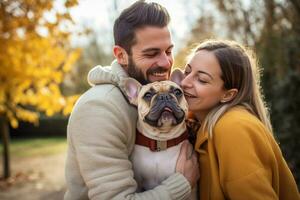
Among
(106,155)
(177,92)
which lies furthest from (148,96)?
(106,155)

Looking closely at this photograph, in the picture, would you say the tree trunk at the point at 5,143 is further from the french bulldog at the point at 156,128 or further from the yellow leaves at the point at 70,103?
the french bulldog at the point at 156,128

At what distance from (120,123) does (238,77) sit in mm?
1049

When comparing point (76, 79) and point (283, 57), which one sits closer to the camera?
point (283, 57)

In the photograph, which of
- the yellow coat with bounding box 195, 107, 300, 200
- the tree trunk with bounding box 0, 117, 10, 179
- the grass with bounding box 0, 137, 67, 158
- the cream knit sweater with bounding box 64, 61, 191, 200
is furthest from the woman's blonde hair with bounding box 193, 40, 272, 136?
the grass with bounding box 0, 137, 67, 158

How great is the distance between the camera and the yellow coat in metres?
2.81

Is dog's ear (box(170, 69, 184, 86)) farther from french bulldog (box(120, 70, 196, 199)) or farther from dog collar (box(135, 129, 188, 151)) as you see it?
dog collar (box(135, 129, 188, 151))

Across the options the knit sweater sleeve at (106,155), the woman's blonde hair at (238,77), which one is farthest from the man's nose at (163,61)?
the knit sweater sleeve at (106,155)

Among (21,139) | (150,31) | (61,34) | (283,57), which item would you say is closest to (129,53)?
(150,31)

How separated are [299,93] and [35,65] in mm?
5617

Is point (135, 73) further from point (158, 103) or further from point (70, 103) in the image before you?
point (70, 103)

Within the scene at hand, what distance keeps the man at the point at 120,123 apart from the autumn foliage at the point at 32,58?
363 cm

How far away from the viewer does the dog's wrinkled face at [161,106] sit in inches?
117

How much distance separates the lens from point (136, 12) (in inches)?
124

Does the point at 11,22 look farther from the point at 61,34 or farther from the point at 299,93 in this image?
the point at 299,93
